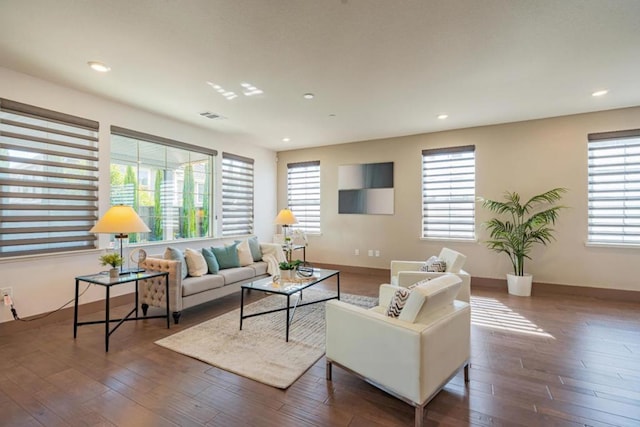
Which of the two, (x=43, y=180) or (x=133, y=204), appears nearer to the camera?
(x=43, y=180)

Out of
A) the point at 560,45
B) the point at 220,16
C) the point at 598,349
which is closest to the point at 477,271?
the point at 598,349

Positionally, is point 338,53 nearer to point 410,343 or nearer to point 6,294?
point 410,343

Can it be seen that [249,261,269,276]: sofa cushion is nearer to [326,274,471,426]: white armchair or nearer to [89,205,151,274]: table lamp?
[89,205,151,274]: table lamp

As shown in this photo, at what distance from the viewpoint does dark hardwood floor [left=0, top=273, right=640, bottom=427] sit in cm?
197

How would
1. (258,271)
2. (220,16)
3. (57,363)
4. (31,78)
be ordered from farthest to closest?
1. (258,271)
2. (31,78)
3. (57,363)
4. (220,16)

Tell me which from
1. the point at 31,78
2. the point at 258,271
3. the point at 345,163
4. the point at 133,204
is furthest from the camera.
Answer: the point at 345,163

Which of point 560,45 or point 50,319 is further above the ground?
point 560,45

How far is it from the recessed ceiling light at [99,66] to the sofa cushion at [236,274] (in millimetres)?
2730

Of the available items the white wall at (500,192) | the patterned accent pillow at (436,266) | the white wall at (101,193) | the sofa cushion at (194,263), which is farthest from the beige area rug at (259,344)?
the white wall at (500,192)

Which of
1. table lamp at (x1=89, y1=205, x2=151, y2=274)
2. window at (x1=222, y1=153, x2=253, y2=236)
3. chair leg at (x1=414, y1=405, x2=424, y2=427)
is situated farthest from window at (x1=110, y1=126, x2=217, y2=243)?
chair leg at (x1=414, y1=405, x2=424, y2=427)

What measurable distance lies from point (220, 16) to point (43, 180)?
2.92 meters

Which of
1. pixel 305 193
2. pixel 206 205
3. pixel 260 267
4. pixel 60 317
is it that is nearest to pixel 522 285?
pixel 260 267

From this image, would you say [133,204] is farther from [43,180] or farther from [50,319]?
[50,319]

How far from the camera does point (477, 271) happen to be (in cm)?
546
